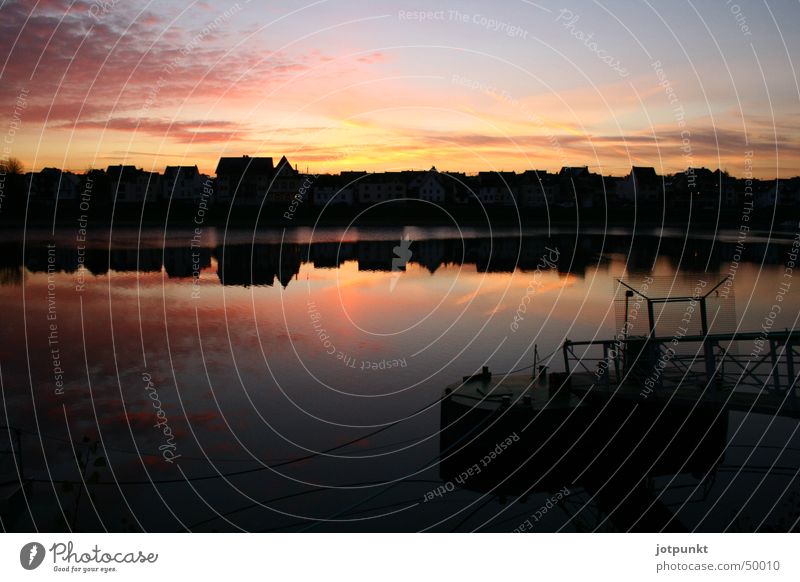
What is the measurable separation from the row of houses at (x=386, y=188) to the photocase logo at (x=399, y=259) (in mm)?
41095

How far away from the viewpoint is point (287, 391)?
25.0 m

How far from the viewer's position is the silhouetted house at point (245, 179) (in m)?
128

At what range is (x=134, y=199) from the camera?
128500 mm

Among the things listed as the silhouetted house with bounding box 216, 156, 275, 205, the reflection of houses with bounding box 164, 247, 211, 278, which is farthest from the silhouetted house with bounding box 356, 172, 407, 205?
the reflection of houses with bounding box 164, 247, 211, 278

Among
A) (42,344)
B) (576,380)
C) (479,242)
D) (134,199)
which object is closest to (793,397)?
(576,380)

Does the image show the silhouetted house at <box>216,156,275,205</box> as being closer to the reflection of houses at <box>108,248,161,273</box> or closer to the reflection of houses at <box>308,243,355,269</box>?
the reflection of houses at <box>308,243,355,269</box>

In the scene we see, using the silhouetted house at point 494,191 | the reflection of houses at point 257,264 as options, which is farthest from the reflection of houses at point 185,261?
the silhouetted house at point 494,191

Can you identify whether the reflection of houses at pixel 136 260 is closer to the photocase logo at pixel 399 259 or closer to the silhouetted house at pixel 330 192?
the photocase logo at pixel 399 259

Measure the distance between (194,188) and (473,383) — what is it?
126 m

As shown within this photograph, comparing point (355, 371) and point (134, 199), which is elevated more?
point (134, 199)

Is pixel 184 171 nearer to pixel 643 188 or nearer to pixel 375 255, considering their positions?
pixel 375 255

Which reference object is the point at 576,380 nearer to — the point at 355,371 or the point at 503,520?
the point at 503,520

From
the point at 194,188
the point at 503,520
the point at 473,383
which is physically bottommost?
the point at 503,520

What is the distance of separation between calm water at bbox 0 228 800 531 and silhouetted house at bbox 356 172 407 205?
7765 centimetres
